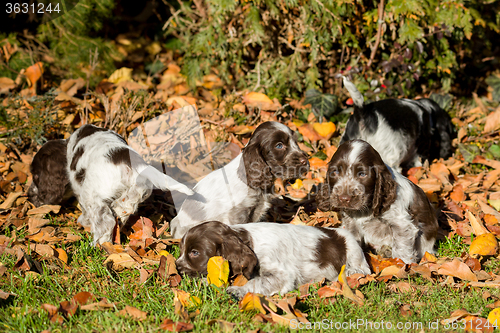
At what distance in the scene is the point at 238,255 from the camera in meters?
3.49

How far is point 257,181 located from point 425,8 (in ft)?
14.3

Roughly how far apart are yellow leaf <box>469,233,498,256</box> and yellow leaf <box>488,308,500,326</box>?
1.03 m

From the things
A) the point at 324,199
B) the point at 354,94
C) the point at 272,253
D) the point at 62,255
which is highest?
the point at 354,94

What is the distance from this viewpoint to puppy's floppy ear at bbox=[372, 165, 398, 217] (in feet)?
13.3

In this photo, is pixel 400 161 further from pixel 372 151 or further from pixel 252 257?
pixel 252 257

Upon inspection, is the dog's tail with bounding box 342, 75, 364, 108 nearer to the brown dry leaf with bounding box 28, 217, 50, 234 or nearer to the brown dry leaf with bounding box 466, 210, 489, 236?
the brown dry leaf with bounding box 466, 210, 489, 236

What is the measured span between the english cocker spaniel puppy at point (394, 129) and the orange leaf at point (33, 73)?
185 inches

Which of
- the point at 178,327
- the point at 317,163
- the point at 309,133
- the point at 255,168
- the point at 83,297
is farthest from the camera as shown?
the point at 309,133

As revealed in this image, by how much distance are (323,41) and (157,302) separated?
487 cm

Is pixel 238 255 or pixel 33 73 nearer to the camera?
pixel 238 255

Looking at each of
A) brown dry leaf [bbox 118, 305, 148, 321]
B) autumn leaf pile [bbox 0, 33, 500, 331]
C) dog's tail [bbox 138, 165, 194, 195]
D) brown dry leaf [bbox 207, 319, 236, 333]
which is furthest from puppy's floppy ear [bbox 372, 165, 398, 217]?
brown dry leaf [bbox 118, 305, 148, 321]

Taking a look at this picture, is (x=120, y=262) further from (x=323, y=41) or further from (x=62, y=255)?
(x=323, y=41)

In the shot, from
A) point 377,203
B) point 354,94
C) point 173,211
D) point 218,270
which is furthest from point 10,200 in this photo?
point 354,94

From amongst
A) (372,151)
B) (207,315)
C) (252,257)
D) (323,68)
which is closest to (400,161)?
(372,151)
